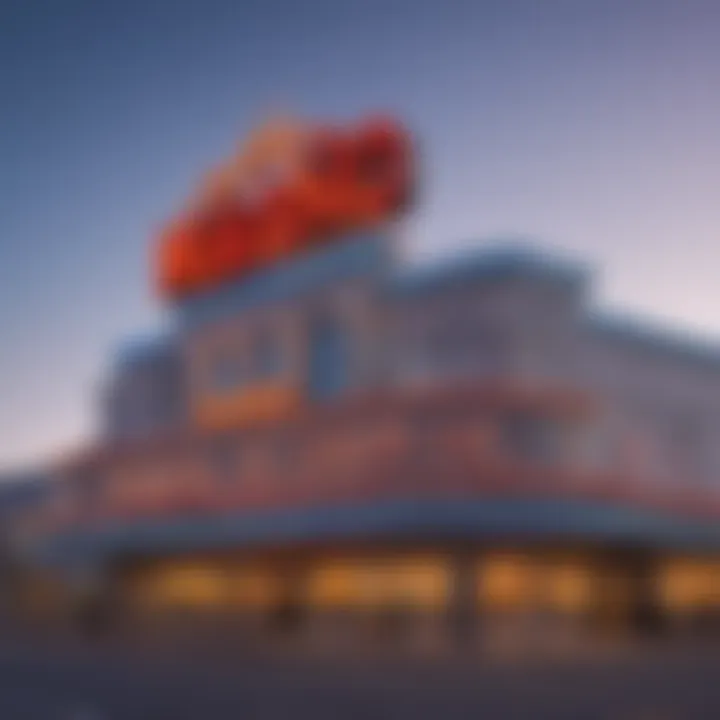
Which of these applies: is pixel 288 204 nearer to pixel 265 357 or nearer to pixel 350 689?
pixel 265 357

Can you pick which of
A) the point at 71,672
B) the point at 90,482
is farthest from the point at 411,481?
the point at 90,482

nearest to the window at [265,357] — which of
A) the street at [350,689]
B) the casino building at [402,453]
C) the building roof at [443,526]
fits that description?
the casino building at [402,453]

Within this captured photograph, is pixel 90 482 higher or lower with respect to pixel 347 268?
lower

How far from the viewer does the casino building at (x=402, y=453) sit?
29.0 meters

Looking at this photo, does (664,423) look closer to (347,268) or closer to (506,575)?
(506,575)

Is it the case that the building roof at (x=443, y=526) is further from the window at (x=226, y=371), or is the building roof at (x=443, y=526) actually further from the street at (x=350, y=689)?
the window at (x=226, y=371)

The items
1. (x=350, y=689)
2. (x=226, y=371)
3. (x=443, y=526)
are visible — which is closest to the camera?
(x=350, y=689)

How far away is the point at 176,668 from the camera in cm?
2094

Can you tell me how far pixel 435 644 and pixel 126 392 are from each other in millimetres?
19955

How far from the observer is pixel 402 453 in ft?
95.5

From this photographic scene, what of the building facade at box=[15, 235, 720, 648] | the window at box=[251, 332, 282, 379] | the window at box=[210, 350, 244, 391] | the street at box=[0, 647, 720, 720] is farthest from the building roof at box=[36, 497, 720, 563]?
the window at box=[251, 332, 282, 379]

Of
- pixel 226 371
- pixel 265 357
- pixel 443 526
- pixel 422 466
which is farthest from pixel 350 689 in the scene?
pixel 226 371

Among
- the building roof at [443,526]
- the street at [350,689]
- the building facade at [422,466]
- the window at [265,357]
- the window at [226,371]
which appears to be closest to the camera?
the street at [350,689]

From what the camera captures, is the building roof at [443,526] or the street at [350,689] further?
the building roof at [443,526]
